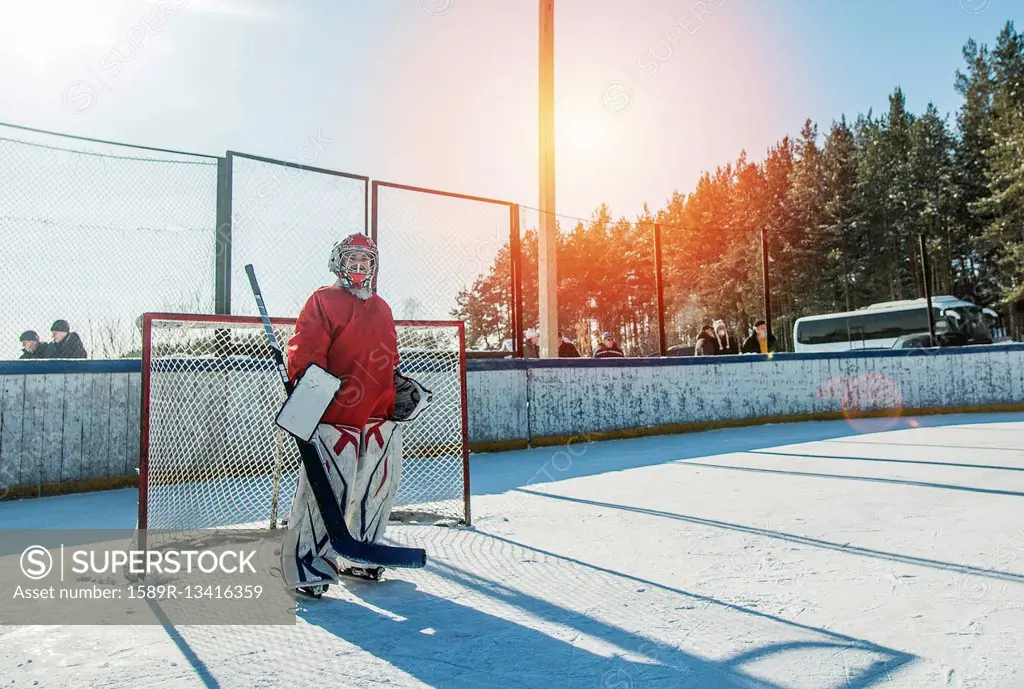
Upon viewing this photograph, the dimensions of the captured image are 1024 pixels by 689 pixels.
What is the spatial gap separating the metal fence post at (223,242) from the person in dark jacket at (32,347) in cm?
174

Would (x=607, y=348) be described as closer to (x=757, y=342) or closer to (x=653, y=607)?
(x=757, y=342)

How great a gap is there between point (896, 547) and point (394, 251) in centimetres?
520

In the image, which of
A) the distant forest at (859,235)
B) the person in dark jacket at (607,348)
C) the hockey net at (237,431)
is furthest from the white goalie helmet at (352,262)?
the distant forest at (859,235)

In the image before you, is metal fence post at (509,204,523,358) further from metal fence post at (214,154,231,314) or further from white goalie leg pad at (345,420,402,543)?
white goalie leg pad at (345,420,402,543)

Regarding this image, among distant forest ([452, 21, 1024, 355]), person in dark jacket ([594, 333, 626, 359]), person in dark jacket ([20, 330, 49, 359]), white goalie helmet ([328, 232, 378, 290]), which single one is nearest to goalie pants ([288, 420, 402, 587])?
white goalie helmet ([328, 232, 378, 290])

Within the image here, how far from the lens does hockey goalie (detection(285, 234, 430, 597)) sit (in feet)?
10.5

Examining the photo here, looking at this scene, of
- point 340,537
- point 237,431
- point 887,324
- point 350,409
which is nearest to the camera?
point 340,537

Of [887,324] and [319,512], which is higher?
[887,324]

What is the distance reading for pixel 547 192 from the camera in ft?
34.5

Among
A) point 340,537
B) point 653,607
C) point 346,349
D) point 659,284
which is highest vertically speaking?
point 659,284

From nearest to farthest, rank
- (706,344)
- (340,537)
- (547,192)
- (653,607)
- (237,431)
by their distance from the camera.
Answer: (653,607), (340,537), (237,431), (547,192), (706,344)

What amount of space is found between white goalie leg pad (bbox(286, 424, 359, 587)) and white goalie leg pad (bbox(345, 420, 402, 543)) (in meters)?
0.09

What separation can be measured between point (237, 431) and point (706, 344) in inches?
345

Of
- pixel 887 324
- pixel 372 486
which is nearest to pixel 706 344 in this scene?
pixel 372 486
